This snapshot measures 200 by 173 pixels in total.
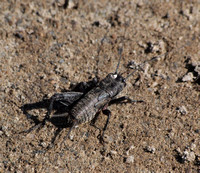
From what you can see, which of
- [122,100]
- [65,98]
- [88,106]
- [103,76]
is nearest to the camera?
[88,106]

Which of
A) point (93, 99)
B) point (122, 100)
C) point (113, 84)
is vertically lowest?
point (122, 100)

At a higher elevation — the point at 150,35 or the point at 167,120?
the point at 150,35

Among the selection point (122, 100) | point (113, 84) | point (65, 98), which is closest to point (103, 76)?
point (113, 84)

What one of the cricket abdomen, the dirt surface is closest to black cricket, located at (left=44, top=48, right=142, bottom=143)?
the cricket abdomen

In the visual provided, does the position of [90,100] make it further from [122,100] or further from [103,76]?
[103,76]

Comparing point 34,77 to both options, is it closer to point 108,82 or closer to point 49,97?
point 49,97

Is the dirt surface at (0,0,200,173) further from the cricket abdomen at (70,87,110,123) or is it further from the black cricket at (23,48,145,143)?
the cricket abdomen at (70,87,110,123)

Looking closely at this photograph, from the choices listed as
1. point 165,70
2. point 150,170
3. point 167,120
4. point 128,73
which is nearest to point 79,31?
point 128,73

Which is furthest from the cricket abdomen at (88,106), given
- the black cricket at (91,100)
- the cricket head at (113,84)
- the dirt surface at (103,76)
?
the dirt surface at (103,76)
